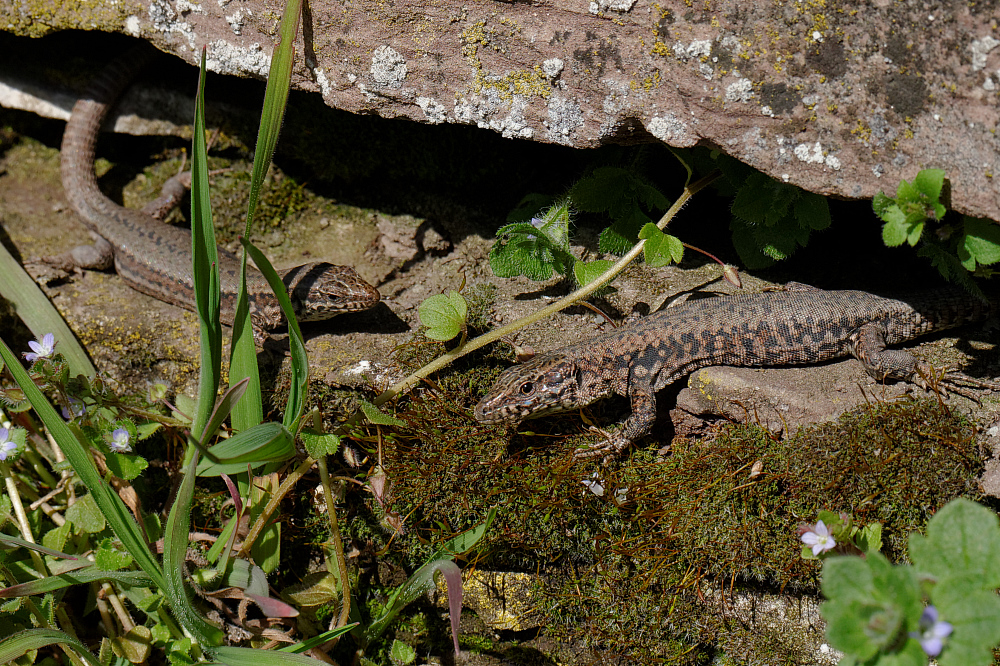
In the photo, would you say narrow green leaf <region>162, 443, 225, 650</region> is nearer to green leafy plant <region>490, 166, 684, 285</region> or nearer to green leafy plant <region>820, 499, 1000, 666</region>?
green leafy plant <region>490, 166, 684, 285</region>

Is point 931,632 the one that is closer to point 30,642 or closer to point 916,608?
point 916,608

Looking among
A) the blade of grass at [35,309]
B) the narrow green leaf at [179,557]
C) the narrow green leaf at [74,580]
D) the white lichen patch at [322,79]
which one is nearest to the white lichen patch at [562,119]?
the white lichen patch at [322,79]

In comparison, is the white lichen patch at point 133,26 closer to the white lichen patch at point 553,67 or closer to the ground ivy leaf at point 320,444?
the white lichen patch at point 553,67

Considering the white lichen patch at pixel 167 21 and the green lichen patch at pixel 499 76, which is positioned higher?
the white lichen patch at pixel 167 21

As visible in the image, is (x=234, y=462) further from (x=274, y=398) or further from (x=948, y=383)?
(x=948, y=383)

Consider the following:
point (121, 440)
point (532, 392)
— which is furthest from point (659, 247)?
point (121, 440)

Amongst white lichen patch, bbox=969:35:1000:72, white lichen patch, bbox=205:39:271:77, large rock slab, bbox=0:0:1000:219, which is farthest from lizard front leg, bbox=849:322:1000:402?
white lichen patch, bbox=205:39:271:77
